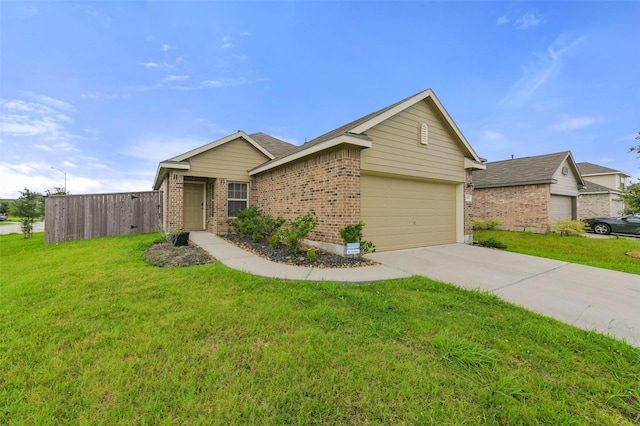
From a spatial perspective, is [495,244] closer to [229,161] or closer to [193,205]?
[229,161]

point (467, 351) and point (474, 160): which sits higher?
point (474, 160)

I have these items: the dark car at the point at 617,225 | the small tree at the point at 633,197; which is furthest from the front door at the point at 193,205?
the dark car at the point at 617,225

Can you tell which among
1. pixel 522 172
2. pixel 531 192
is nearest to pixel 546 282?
pixel 531 192

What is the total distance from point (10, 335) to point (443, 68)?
14.8 metres

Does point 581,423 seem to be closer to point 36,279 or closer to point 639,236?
point 36,279

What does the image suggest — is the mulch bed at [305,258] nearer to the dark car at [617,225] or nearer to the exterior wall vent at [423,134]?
the exterior wall vent at [423,134]

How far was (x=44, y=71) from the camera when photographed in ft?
27.6

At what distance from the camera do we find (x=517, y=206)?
14.4 metres

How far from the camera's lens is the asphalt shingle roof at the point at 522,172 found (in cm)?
1375

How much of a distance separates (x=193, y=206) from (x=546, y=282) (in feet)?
40.8

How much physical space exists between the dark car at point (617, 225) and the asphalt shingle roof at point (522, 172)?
12.8 feet

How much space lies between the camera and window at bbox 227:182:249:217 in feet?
34.5

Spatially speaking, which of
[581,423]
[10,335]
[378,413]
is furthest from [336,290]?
[10,335]

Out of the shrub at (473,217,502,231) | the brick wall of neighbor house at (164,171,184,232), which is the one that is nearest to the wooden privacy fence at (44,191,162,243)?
the brick wall of neighbor house at (164,171,184,232)
